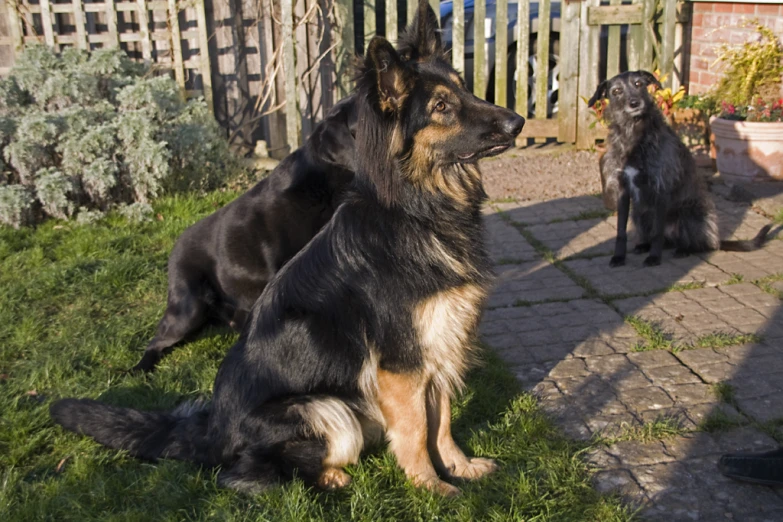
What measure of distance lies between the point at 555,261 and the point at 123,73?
17.8 feet

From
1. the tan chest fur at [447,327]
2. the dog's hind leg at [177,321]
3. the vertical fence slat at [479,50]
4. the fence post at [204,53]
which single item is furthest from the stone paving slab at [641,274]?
the fence post at [204,53]

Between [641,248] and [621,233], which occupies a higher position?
[621,233]

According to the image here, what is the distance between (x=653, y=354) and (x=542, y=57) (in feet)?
18.8

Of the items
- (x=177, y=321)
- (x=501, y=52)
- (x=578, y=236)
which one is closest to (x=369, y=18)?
(x=501, y=52)

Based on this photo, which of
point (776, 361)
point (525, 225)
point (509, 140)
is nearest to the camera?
point (509, 140)

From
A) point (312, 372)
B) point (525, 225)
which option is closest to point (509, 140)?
point (312, 372)

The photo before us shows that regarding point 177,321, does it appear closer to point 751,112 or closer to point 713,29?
point 751,112

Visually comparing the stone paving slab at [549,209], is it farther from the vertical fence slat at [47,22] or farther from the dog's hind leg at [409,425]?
the vertical fence slat at [47,22]

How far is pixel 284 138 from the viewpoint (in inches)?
372

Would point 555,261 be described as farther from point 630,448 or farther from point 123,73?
point 123,73

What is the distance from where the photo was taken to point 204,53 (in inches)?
340

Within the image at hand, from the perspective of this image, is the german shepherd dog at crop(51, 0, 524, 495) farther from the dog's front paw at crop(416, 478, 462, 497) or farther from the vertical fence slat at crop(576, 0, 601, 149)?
the vertical fence slat at crop(576, 0, 601, 149)

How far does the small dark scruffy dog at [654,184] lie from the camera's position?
5836 millimetres

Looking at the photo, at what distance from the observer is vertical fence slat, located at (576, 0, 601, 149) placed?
29.4ft
